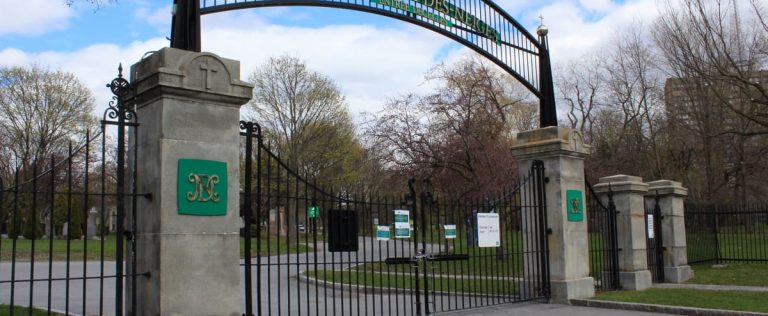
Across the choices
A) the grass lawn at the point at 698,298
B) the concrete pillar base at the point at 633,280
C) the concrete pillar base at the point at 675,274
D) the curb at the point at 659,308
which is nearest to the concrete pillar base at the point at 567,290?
the curb at the point at 659,308

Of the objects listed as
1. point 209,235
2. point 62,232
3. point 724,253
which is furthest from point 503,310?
point 62,232

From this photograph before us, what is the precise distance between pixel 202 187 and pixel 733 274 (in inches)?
543

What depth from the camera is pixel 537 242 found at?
11.7 m

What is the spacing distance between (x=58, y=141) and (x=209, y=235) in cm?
4108

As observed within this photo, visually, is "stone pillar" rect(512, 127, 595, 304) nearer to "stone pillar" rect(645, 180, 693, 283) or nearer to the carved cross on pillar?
"stone pillar" rect(645, 180, 693, 283)

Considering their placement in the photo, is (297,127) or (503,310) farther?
(297,127)

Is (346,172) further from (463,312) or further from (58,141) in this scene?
(463,312)

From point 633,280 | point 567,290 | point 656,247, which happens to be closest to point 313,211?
point 567,290

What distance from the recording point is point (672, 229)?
15555 mm

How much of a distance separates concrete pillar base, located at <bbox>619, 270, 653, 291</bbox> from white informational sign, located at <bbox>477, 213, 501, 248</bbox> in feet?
13.9

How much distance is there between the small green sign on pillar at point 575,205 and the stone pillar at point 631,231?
2059mm

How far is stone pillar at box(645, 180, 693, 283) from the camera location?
1541 centimetres

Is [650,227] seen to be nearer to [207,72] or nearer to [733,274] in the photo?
[733,274]

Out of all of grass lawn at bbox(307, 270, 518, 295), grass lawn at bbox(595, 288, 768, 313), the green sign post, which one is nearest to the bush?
the green sign post
